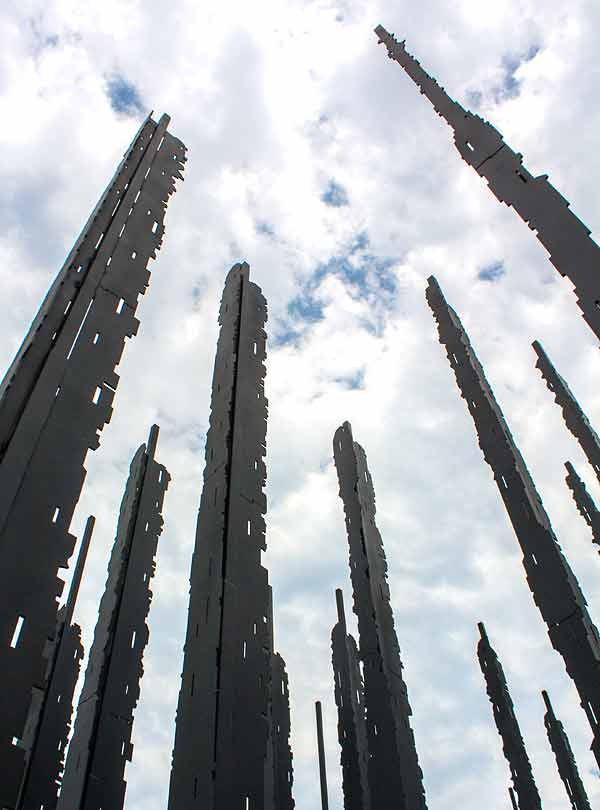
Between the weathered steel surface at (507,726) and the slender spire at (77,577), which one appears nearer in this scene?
the slender spire at (77,577)

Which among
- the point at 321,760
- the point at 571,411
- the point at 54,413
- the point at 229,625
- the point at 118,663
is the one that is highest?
the point at 571,411

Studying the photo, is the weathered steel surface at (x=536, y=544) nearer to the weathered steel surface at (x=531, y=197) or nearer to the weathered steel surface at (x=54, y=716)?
the weathered steel surface at (x=531, y=197)

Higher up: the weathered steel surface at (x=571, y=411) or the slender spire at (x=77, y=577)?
the weathered steel surface at (x=571, y=411)

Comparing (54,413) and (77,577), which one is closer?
(54,413)

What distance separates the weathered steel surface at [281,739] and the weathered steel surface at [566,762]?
643cm

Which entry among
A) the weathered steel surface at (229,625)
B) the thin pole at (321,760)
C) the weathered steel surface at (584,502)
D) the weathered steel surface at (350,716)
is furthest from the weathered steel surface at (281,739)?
the weathered steel surface at (584,502)

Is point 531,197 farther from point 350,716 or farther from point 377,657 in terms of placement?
point 350,716

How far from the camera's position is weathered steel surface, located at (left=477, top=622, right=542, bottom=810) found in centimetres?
1208

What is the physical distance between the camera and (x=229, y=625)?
5.23 metres

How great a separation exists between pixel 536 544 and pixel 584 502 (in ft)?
18.9

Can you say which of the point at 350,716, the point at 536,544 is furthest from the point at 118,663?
the point at 536,544

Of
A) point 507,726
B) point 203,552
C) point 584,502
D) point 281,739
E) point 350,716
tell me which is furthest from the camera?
point 584,502

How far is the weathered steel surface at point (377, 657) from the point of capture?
785 cm

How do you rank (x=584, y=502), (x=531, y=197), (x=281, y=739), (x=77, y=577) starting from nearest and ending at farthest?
(x=531, y=197), (x=77, y=577), (x=281, y=739), (x=584, y=502)
